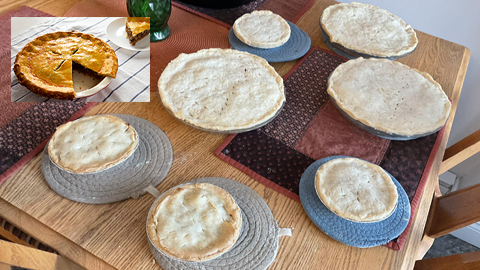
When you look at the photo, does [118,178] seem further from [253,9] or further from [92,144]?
[253,9]

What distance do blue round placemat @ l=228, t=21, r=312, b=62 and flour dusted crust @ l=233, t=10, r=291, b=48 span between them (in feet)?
0.08

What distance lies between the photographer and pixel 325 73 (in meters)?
1.22

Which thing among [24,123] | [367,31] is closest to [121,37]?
[24,123]

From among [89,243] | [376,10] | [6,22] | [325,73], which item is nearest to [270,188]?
[89,243]

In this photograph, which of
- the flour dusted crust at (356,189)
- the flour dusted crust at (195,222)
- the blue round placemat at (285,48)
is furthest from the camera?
the blue round placemat at (285,48)

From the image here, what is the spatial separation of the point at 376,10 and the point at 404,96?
52 centimetres

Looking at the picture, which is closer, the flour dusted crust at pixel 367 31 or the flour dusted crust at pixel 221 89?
the flour dusted crust at pixel 221 89

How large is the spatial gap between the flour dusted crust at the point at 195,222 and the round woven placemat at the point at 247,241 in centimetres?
3

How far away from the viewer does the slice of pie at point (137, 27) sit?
124 cm

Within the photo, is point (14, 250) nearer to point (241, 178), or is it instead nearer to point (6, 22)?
point (241, 178)

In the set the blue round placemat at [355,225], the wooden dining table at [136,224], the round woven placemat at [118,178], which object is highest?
the blue round placemat at [355,225]

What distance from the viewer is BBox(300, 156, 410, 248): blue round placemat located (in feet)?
A: 2.57

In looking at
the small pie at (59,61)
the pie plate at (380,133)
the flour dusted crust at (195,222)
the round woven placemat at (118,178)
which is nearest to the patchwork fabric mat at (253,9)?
the small pie at (59,61)

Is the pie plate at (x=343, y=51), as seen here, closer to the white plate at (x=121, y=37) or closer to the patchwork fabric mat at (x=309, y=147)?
the patchwork fabric mat at (x=309, y=147)
